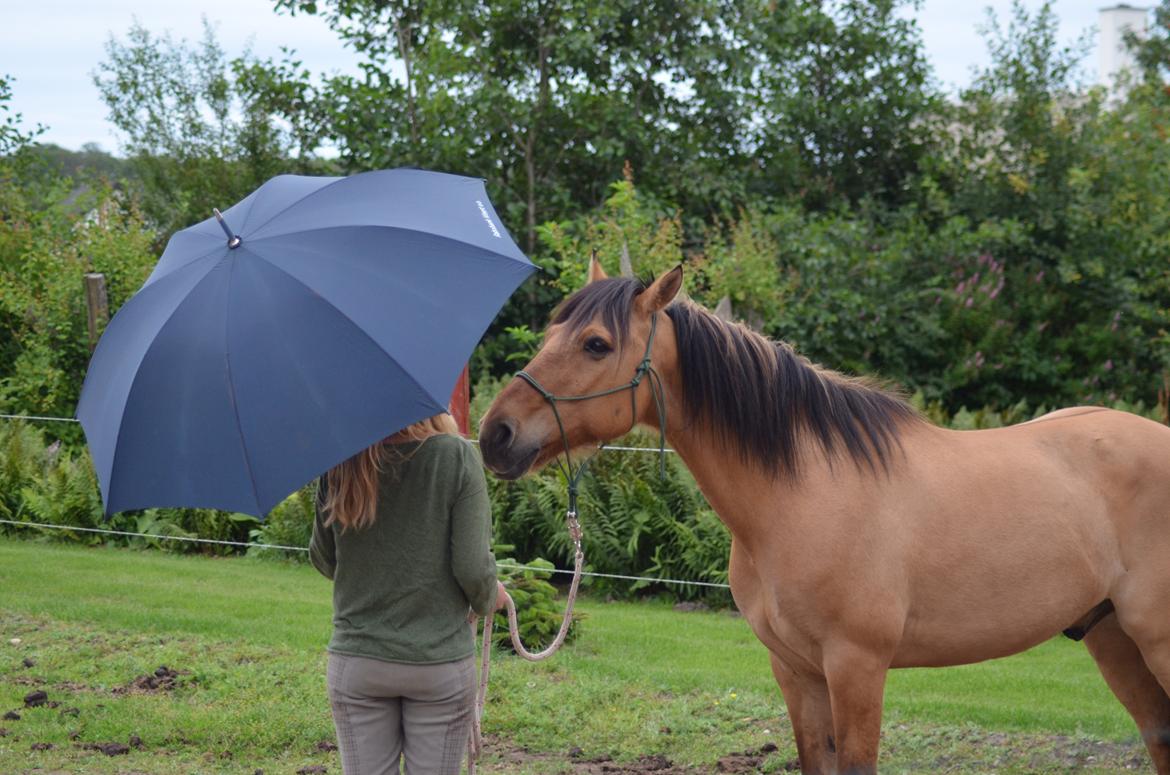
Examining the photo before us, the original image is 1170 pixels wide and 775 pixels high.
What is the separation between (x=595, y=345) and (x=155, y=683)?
13.1 feet

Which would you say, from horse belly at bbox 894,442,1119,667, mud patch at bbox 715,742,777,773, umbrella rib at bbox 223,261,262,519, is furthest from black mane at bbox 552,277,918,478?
mud patch at bbox 715,742,777,773

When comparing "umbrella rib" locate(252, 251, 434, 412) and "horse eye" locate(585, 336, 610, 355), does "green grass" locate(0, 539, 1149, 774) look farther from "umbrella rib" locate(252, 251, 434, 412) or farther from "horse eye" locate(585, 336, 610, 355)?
"umbrella rib" locate(252, 251, 434, 412)

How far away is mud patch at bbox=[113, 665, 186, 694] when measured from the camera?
5.99 metres

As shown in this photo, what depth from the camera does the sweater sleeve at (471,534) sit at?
2.90 metres

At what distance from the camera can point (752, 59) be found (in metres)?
13.7

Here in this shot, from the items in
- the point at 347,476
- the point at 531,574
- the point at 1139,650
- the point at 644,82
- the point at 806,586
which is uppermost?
the point at 644,82

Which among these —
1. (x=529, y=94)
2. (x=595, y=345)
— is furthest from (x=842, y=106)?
(x=595, y=345)

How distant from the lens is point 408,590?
2910mm

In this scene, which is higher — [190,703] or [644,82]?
[644,82]

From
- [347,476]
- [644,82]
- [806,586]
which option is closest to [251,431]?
[347,476]

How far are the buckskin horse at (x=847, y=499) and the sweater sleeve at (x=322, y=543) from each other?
46 cm

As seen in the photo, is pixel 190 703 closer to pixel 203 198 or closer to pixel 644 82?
pixel 644 82

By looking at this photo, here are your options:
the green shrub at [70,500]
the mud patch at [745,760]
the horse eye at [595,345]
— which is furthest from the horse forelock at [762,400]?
the green shrub at [70,500]

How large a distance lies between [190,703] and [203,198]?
1091 cm
